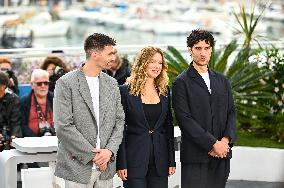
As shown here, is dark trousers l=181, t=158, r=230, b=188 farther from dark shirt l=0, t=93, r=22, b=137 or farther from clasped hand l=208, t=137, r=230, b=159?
dark shirt l=0, t=93, r=22, b=137

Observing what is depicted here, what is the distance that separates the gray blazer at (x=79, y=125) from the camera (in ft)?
15.6

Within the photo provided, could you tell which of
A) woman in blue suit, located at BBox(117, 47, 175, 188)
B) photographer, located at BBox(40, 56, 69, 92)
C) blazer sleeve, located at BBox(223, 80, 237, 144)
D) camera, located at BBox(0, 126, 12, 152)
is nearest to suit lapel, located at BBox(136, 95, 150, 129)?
woman in blue suit, located at BBox(117, 47, 175, 188)

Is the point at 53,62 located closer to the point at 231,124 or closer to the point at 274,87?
the point at 274,87

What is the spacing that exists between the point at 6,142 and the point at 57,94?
87.1 inches

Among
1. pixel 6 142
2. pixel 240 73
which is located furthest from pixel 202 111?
pixel 240 73

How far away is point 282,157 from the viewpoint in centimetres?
760

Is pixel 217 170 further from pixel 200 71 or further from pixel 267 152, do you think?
pixel 267 152

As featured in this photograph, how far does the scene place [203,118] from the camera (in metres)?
5.27

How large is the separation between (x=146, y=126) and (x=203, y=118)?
18.4 inches

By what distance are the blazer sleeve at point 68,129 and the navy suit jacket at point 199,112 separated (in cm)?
80

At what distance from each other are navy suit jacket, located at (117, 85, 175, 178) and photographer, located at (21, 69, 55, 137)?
2314 millimetres

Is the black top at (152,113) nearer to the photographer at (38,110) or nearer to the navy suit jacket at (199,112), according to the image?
the navy suit jacket at (199,112)

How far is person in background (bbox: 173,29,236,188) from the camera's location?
524cm

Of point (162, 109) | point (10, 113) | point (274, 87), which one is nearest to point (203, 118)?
point (162, 109)
